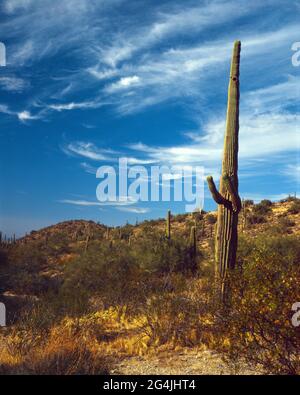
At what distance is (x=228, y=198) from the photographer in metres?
10.2

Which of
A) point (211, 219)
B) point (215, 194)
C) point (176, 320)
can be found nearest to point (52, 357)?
point (176, 320)

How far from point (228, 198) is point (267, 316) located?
14.0 feet

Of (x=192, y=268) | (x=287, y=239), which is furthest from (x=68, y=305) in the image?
(x=287, y=239)

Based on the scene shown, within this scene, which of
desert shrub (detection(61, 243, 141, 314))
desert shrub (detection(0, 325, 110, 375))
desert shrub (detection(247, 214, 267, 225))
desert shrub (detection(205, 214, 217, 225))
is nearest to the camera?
desert shrub (detection(0, 325, 110, 375))

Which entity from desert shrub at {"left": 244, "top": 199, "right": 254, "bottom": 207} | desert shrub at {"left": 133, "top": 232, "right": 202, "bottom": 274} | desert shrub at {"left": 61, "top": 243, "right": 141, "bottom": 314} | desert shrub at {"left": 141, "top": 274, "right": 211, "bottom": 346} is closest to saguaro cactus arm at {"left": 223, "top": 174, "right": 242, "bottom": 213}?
desert shrub at {"left": 141, "top": 274, "right": 211, "bottom": 346}

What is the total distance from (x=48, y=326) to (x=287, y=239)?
14336 mm

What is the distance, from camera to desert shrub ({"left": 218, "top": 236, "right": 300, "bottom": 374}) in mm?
6066

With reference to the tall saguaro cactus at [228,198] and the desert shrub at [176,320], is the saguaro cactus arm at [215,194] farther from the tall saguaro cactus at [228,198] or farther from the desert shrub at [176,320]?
the desert shrub at [176,320]

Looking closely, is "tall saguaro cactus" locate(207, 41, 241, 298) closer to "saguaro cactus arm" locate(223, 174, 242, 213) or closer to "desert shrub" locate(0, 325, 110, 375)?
"saguaro cactus arm" locate(223, 174, 242, 213)

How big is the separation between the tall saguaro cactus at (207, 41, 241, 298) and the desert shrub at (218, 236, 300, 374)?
281 centimetres

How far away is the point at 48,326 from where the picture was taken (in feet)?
31.4

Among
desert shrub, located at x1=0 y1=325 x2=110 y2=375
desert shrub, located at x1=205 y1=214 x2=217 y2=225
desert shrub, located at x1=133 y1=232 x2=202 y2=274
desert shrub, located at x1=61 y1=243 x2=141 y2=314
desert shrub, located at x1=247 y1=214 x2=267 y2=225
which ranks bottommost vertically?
desert shrub, located at x1=0 y1=325 x2=110 y2=375

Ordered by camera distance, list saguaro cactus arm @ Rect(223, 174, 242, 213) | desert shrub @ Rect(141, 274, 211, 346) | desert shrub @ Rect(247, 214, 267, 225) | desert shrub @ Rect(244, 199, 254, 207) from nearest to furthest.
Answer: desert shrub @ Rect(141, 274, 211, 346) < saguaro cactus arm @ Rect(223, 174, 242, 213) < desert shrub @ Rect(247, 214, 267, 225) < desert shrub @ Rect(244, 199, 254, 207)

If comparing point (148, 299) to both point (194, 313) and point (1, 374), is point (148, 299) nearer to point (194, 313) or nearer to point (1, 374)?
point (194, 313)
